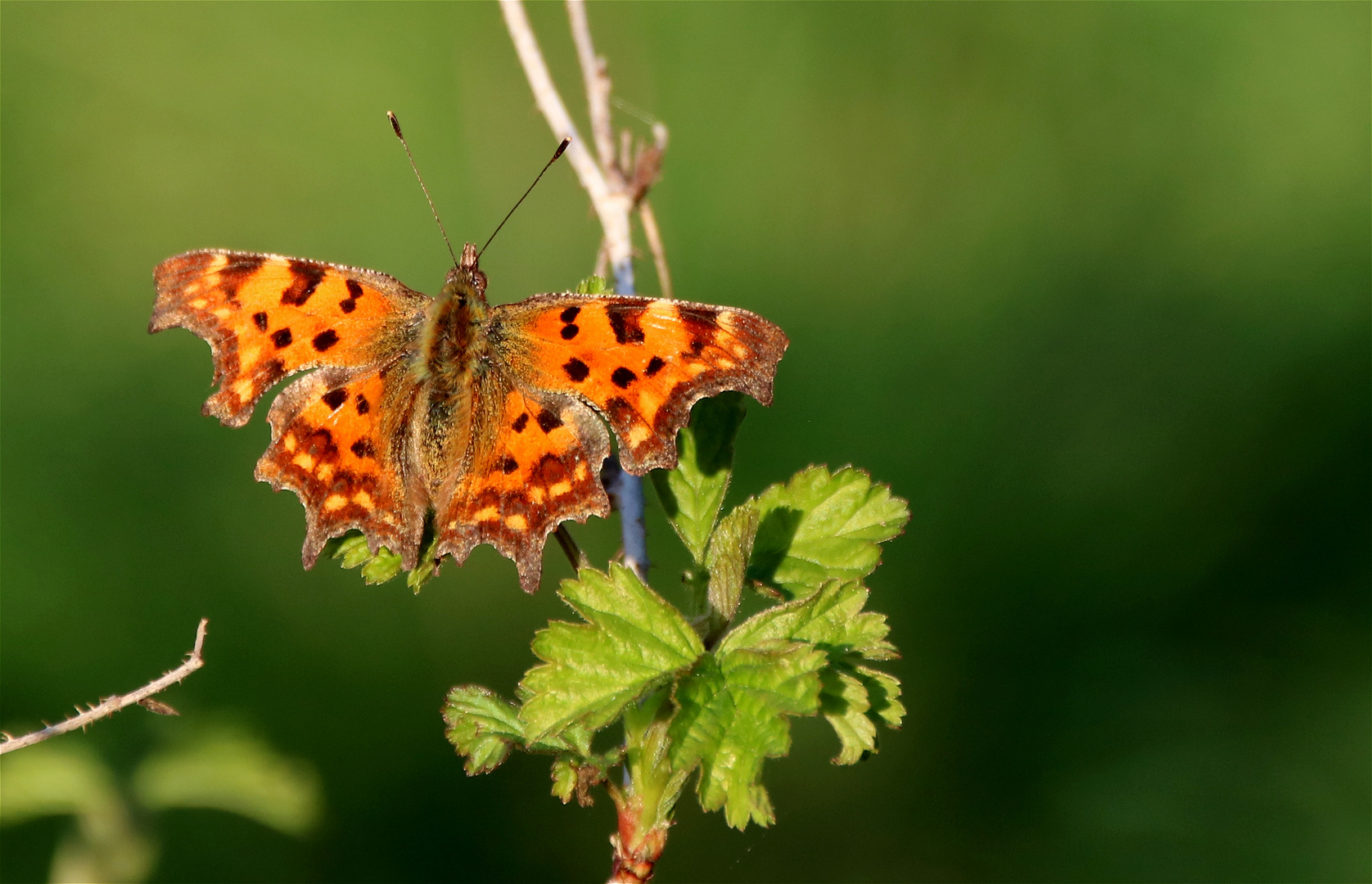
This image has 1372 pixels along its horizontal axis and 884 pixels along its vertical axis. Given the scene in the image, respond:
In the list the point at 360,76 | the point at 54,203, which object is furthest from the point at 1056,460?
the point at 54,203

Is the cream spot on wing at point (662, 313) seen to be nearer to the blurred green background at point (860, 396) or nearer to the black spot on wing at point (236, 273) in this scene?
the black spot on wing at point (236, 273)

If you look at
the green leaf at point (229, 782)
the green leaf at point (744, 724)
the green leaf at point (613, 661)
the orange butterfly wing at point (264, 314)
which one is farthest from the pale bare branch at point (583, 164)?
the green leaf at point (229, 782)

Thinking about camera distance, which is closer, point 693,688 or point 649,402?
point 693,688

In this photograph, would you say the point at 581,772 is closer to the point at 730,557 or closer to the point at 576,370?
the point at 730,557

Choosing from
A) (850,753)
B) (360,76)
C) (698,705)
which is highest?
(360,76)

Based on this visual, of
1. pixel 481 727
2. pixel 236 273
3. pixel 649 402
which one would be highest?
pixel 236 273

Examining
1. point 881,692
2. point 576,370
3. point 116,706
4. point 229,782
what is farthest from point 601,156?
point 229,782

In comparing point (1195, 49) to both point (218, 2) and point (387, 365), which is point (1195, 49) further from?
point (218, 2)
